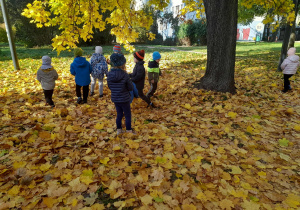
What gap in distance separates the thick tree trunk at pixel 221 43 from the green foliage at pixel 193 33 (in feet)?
82.0

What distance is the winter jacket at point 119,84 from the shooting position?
3154mm

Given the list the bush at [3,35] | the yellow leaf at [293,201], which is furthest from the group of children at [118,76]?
the bush at [3,35]

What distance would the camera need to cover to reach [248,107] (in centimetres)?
455

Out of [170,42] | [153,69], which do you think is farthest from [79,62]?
[170,42]

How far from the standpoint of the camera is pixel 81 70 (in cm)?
477

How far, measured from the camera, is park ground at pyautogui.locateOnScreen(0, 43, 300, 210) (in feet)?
6.75

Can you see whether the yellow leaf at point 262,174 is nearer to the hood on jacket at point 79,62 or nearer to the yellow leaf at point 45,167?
the yellow leaf at point 45,167

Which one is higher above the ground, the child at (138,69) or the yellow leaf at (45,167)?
the child at (138,69)

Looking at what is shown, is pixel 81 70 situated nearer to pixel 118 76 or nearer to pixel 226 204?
pixel 118 76

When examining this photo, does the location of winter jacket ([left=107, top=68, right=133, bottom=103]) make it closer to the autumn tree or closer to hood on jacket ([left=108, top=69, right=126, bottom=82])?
hood on jacket ([left=108, top=69, right=126, bottom=82])

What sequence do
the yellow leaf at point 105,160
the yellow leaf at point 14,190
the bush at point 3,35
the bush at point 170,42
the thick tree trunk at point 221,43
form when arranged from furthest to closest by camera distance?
the bush at point 170,42 < the bush at point 3,35 < the thick tree trunk at point 221,43 < the yellow leaf at point 105,160 < the yellow leaf at point 14,190

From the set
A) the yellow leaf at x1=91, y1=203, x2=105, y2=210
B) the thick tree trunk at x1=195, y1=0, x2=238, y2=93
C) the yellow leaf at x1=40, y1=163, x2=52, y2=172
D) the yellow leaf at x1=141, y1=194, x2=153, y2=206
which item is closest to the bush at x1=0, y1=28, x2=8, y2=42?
the thick tree trunk at x1=195, y1=0, x2=238, y2=93

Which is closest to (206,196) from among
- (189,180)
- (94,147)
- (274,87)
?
(189,180)

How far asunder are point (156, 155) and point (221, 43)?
3.75 metres
